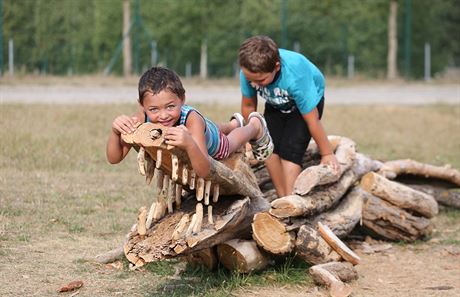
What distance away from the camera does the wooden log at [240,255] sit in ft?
22.2

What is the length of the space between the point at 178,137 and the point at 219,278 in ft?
5.58

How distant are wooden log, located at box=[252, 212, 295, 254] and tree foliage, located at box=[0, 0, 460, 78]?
60.2ft

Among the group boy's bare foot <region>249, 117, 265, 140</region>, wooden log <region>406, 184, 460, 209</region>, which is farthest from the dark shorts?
wooden log <region>406, 184, 460, 209</region>

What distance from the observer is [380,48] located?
2952cm

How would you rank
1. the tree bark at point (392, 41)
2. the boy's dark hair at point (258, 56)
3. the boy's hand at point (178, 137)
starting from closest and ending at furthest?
the boy's hand at point (178, 137)
the boy's dark hair at point (258, 56)
the tree bark at point (392, 41)

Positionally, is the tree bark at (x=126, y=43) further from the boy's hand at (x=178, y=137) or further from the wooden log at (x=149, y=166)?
the boy's hand at (x=178, y=137)

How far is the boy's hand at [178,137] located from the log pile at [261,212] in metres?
0.07

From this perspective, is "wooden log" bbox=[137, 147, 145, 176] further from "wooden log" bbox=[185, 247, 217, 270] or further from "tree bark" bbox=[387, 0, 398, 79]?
"tree bark" bbox=[387, 0, 398, 79]

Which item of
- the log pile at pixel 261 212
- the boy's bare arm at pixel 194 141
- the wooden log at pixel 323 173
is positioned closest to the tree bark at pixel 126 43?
the log pile at pixel 261 212

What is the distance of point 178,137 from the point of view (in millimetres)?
5496

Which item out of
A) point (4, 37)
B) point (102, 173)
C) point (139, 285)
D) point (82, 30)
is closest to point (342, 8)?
point (82, 30)

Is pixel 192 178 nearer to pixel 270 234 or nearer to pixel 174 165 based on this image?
pixel 174 165

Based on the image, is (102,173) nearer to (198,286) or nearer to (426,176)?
(426,176)

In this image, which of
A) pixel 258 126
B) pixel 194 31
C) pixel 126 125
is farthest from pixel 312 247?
pixel 194 31
